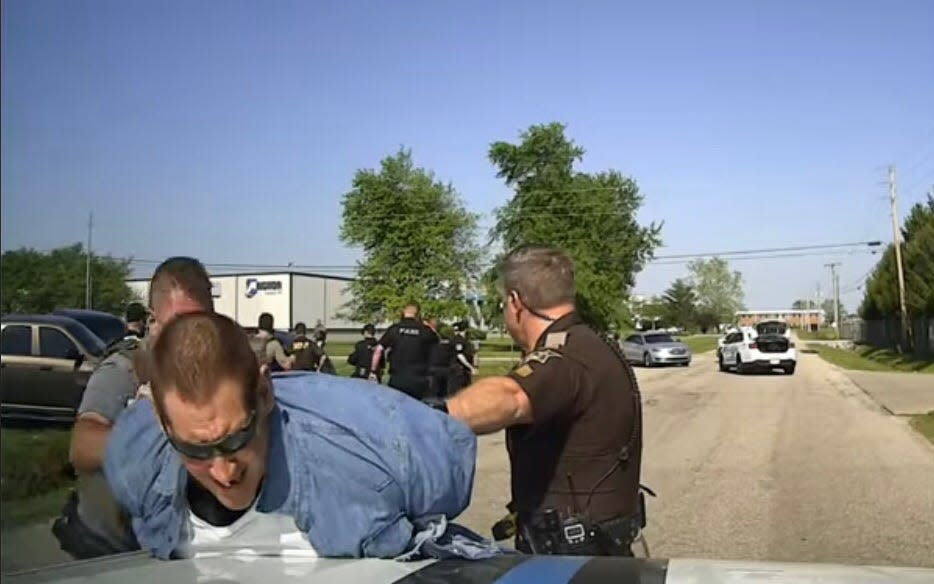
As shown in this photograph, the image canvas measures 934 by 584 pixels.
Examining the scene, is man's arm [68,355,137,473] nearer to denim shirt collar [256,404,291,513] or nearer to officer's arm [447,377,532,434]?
denim shirt collar [256,404,291,513]

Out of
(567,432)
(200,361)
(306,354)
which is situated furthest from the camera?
(306,354)

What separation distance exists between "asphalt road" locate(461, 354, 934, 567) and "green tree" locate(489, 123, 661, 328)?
112 centimetres

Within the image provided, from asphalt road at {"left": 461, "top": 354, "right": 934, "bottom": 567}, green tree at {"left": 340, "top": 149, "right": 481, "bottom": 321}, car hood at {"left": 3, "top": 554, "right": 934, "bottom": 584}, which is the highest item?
green tree at {"left": 340, "top": 149, "right": 481, "bottom": 321}

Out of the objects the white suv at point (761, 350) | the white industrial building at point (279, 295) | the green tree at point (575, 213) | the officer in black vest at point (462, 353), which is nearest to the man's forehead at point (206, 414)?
the white industrial building at point (279, 295)

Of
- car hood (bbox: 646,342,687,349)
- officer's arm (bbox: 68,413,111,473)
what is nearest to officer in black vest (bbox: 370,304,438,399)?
officer's arm (bbox: 68,413,111,473)

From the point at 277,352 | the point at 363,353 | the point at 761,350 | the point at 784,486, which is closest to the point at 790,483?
the point at 784,486

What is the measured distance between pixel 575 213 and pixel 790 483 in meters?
3.61

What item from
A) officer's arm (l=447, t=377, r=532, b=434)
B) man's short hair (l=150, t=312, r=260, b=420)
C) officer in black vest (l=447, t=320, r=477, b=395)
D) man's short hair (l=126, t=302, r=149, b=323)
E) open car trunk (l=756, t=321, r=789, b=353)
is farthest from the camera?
open car trunk (l=756, t=321, r=789, b=353)

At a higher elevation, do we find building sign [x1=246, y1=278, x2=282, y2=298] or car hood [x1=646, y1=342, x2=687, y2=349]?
building sign [x1=246, y1=278, x2=282, y2=298]

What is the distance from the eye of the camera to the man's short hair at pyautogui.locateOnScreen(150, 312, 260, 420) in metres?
1.36

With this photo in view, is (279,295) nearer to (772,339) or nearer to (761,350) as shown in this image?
(772,339)

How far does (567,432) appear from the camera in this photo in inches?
97.3

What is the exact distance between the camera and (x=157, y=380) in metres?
1.40

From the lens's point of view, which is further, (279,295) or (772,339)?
(772,339)
